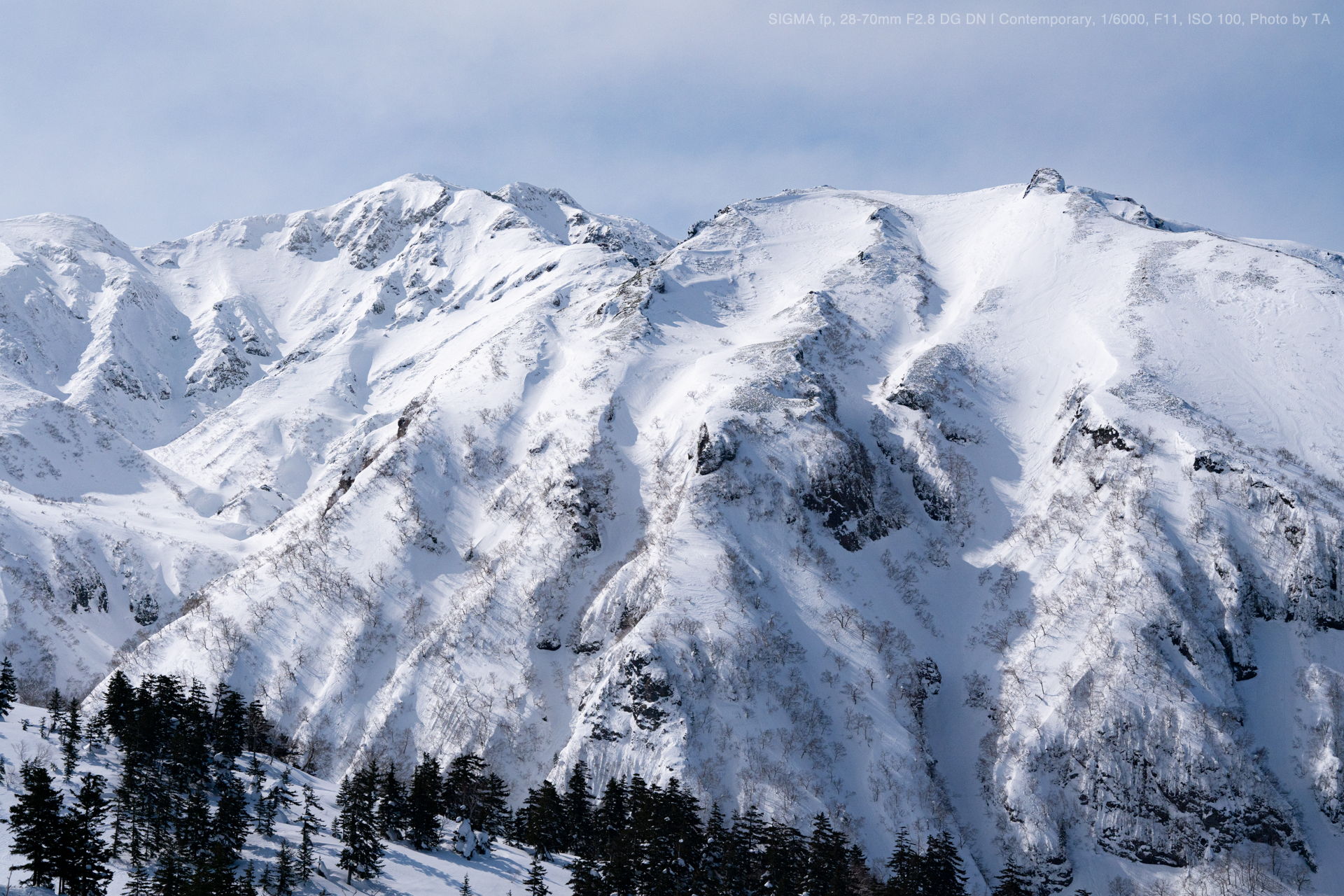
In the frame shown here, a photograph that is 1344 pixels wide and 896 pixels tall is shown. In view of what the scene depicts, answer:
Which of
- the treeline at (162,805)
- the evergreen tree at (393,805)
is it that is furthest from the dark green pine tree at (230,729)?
the evergreen tree at (393,805)

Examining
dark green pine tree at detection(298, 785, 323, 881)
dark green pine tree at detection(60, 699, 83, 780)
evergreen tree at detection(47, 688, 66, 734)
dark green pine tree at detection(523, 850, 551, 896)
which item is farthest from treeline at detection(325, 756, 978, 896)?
evergreen tree at detection(47, 688, 66, 734)

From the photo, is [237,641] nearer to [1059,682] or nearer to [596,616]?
[596,616]

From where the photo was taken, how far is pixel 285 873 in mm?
53062

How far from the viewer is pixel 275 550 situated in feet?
379

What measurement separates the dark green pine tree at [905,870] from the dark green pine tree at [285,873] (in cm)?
4429

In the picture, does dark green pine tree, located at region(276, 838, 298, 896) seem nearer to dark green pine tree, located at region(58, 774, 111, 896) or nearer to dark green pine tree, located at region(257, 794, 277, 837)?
dark green pine tree, located at region(257, 794, 277, 837)

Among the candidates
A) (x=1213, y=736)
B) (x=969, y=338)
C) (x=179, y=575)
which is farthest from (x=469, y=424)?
(x=1213, y=736)

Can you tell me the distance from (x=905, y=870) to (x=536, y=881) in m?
31.7

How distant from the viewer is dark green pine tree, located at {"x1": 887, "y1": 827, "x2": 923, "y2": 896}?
6500cm

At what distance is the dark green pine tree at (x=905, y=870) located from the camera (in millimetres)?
65000

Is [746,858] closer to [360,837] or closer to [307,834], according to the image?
[360,837]

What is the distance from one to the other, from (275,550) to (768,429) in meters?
74.0

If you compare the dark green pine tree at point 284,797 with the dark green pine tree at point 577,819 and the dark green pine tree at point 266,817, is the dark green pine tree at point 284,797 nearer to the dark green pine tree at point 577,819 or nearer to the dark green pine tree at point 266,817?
the dark green pine tree at point 266,817

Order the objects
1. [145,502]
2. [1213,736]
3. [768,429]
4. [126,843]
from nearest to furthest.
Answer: [126,843]
[1213,736]
[768,429]
[145,502]
